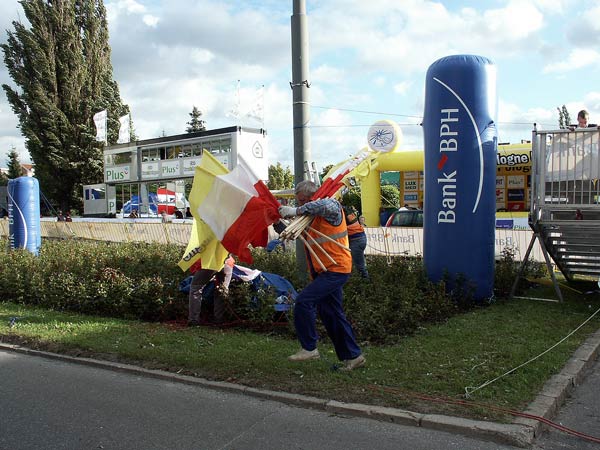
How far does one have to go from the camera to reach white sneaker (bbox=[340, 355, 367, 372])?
5598 millimetres

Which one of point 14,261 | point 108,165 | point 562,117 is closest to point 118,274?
point 14,261

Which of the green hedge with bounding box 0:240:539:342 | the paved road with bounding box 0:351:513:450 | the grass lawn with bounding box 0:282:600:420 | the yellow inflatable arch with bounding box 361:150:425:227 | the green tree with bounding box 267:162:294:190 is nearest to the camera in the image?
the paved road with bounding box 0:351:513:450

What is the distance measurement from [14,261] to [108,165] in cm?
3655

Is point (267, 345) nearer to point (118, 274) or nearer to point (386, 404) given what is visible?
point (386, 404)

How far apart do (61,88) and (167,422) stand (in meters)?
49.0

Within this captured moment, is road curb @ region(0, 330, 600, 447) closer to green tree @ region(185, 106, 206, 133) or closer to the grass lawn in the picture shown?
the grass lawn

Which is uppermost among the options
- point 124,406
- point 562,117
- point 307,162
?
point 562,117

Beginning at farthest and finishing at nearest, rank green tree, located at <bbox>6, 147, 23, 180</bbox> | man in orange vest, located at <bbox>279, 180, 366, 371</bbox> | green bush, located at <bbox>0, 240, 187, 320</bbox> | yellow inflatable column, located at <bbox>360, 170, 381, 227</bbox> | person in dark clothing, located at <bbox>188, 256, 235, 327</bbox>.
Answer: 1. green tree, located at <bbox>6, 147, 23, 180</bbox>
2. yellow inflatable column, located at <bbox>360, 170, 381, 227</bbox>
3. green bush, located at <bbox>0, 240, 187, 320</bbox>
4. person in dark clothing, located at <bbox>188, 256, 235, 327</bbox>
5. man in orange vest, located at <bbox>279, 180, 366, 371</bbox>

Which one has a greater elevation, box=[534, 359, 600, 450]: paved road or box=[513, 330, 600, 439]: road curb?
box=[513, 330, 600, 439]: road curb

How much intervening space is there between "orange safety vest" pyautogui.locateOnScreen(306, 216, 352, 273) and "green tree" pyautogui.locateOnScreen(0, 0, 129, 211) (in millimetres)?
46925

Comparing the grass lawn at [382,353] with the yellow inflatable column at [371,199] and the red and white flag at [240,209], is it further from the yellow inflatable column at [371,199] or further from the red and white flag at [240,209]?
the yellow inflatable column at [371,199]

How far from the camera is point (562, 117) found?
48938 millimetres

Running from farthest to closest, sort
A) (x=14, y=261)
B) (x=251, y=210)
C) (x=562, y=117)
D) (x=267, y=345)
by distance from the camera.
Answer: (x=562, y=117) → (x=14, y=261) → (x=267, y=345) → (x=251, y=210)

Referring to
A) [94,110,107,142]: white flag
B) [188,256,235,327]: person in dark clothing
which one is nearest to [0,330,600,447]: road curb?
[188,256,235,327]: person in dark clothing
